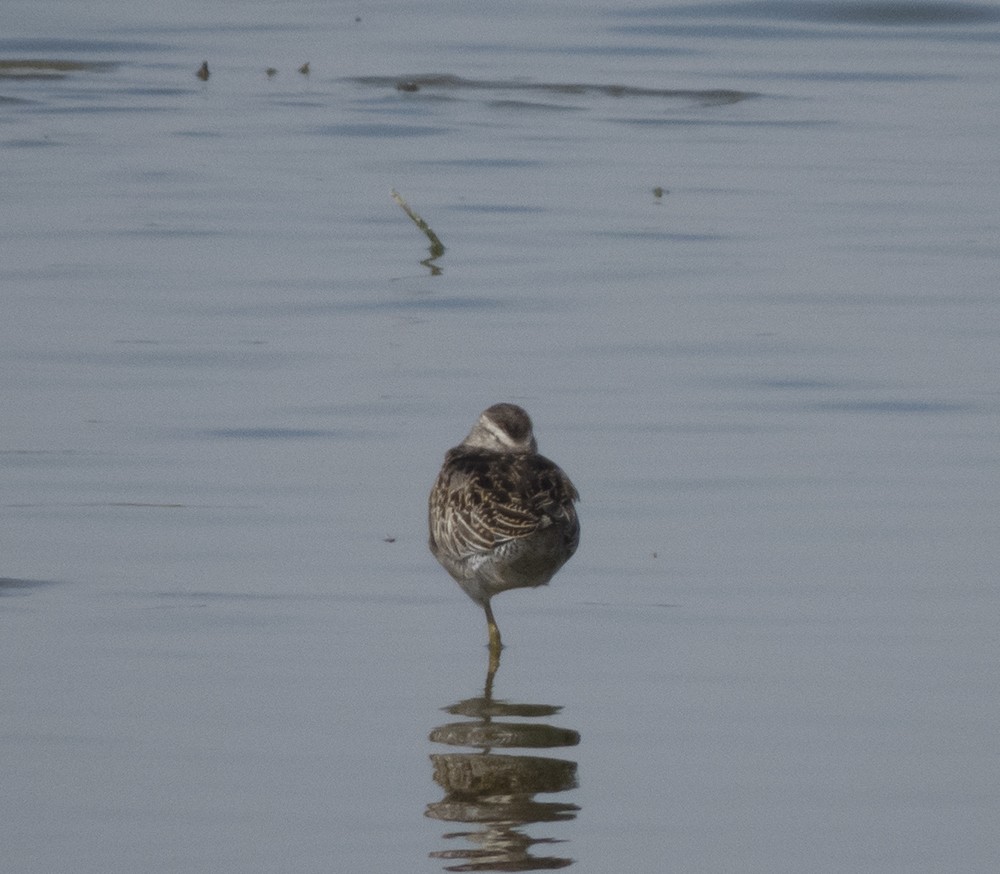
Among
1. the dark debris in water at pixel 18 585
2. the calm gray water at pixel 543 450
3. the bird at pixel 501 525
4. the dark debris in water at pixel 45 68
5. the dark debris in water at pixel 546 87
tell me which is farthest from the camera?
the dark debris in water at pixel 45 68

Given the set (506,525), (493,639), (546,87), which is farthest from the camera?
(546,87)

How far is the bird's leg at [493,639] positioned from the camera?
6996 millimetres

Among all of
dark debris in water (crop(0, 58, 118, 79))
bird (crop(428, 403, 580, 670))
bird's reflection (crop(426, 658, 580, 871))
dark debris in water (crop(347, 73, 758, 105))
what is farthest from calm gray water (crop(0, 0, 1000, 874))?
dark debris in water (crop(0, 58, 118, 79))

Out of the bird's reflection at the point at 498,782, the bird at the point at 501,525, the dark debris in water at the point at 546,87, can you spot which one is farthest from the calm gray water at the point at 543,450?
the dark debris in water at the point at 546,87

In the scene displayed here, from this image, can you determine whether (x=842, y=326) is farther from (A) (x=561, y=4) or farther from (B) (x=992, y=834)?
(A) (x=561, y=4)

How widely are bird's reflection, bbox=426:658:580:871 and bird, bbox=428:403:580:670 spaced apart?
0.36m

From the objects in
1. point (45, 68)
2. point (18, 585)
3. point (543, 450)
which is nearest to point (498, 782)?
point (18, 585)

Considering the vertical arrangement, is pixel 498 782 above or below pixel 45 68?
below

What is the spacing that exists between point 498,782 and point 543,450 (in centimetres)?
368

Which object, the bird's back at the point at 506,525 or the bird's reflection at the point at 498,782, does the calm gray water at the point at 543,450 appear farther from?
the bird's back at the point at 506,525

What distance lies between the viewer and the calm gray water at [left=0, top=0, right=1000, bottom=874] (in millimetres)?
5699

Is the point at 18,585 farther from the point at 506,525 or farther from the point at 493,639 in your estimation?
the point at 506,525

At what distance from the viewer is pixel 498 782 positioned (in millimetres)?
5996

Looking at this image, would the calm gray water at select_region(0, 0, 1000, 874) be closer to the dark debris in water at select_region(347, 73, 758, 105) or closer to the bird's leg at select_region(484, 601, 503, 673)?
→ the bird's leg at select_region(484, 601, 503, 673)
